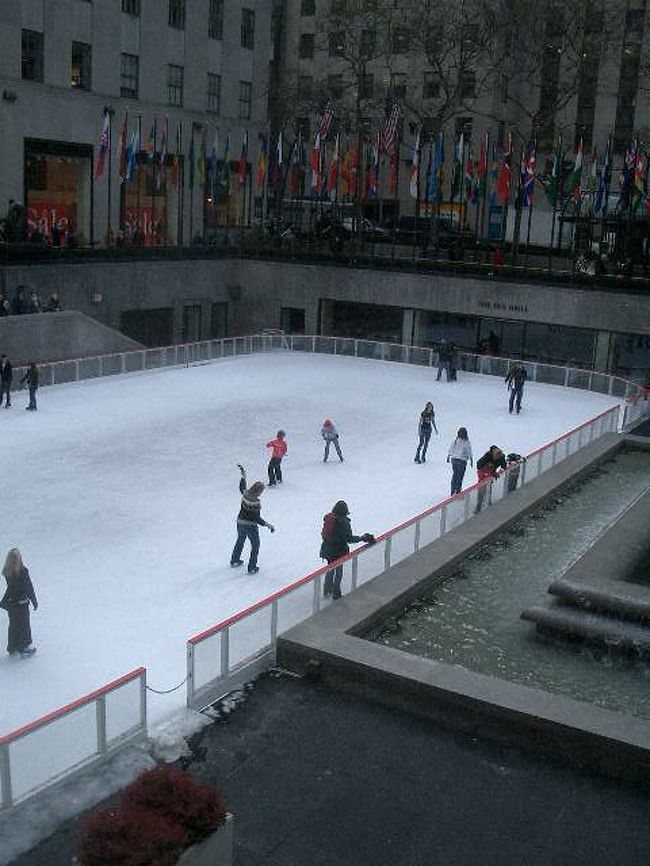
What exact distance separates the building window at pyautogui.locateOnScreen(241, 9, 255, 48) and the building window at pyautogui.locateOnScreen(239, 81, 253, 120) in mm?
1886

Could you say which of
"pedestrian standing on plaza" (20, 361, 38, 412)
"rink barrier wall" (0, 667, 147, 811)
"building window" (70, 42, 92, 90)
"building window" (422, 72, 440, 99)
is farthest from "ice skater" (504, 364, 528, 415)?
"building window" (422, 72, 440, 99)

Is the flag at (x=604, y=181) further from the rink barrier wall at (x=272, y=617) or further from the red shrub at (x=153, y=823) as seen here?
the red shrub at (x=153, y=823)

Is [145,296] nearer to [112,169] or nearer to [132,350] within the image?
[132,350]

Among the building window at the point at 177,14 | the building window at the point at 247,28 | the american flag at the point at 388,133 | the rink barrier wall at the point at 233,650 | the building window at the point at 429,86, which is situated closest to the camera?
the rink barrier wall at the point at 233,650

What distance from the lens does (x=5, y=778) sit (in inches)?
287

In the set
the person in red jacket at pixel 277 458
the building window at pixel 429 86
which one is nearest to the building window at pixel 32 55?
the person in red jacket at pixel 277 458

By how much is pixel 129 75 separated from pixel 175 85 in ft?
9.66

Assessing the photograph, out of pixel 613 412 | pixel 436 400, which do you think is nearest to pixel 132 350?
pixel 436 400

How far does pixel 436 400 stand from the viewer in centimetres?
2923

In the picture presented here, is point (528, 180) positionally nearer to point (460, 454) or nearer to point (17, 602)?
point (460, 454)

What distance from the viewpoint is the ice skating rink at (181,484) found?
11.9 meters

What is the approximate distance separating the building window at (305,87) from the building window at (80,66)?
55.3 ft

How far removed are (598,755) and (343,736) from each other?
Answer: 2.28m

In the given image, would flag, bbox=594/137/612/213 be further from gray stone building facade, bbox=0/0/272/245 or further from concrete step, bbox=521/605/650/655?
concrete step, bbox=521/605/650/655
